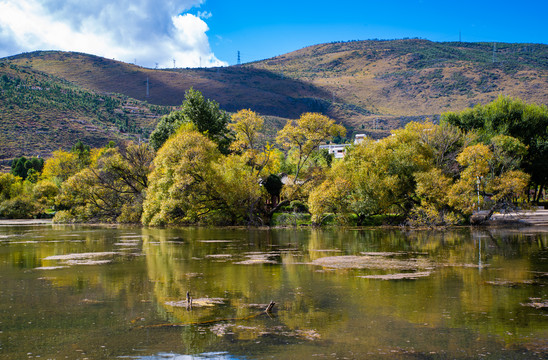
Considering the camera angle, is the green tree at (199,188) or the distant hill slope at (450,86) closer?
the green tree at (199,188)

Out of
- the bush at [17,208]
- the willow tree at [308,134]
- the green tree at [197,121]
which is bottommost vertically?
the bush at [17,208]

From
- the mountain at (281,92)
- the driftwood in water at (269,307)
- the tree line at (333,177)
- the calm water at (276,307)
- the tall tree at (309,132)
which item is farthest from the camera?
the mountain at (281,92)

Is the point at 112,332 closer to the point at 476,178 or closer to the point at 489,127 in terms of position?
the point at 476,178

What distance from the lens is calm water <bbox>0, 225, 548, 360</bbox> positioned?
24.5 ft

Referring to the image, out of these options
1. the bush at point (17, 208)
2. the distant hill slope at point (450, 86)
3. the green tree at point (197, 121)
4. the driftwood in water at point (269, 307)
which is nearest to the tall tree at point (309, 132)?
the green tree at point (197, 121)

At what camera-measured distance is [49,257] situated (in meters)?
19.6

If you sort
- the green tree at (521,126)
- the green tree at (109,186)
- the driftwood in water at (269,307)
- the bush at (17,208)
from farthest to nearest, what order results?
the bush at (17,208) < the green tree at (109,186) < the green tree at (521,126) < the driftwood in water at (269,307)

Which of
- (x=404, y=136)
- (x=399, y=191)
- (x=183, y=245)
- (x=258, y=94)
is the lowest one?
(x=183, y=245)

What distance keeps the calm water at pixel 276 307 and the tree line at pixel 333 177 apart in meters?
16.6

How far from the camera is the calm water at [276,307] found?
7.47 metres

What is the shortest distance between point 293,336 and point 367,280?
18.8 feet

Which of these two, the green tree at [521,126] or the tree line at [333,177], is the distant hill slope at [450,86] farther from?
the tree line at [333,177]

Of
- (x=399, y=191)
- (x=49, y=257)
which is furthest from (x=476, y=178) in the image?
(x=49, y=257)

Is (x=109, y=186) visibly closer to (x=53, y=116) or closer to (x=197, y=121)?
(x=197, y=121)
